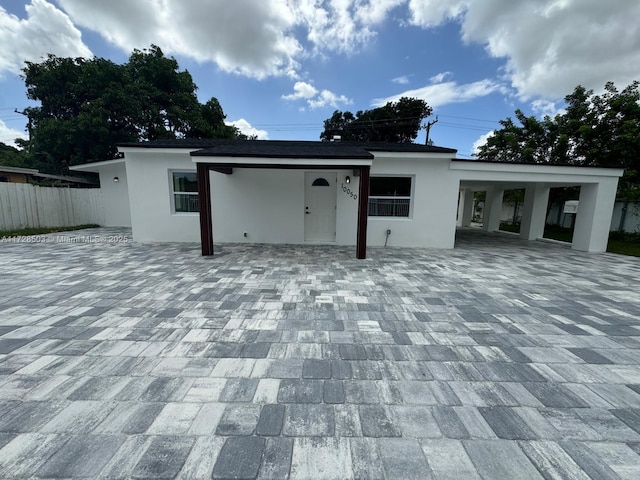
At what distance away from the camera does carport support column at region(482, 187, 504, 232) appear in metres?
11.8

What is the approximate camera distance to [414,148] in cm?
715

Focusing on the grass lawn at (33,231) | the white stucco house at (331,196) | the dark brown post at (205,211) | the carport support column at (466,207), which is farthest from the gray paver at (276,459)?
the carport support column at (466,207)

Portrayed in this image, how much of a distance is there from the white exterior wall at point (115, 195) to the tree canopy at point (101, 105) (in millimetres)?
3383

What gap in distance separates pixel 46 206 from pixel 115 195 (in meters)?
2.32

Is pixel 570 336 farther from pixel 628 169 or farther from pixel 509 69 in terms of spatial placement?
pixel 509 69

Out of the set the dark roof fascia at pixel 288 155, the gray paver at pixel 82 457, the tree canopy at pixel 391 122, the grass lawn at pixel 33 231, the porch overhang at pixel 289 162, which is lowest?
the gray paver at pixel 82 457

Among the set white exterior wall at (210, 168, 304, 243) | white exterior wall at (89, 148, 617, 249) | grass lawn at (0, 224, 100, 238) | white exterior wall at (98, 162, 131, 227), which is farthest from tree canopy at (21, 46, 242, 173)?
white exterior wall at (210, 168, 304, 243)

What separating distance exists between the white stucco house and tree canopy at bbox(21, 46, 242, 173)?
8363 millimetres

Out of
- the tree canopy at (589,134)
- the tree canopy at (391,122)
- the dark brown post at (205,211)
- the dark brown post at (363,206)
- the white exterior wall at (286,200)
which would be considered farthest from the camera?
the tree canopy at (391,122)

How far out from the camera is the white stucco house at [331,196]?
710cm

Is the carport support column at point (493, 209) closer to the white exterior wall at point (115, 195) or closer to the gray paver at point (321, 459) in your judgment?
the gray paver at point (321, 459)

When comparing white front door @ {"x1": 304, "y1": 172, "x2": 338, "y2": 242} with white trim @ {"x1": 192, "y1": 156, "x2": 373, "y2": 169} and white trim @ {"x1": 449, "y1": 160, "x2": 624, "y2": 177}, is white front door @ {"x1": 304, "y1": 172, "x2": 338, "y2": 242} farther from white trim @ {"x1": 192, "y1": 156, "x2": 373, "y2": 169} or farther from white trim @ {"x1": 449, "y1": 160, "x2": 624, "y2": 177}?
white trim @ {"x1": 449, "y1": 160, "x2": 624, "y2": 177}

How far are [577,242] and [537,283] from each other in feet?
17.3

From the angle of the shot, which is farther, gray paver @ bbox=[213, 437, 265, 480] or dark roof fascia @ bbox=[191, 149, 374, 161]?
dark roof fascia @ bbox=[191, 149, 374, 161]
